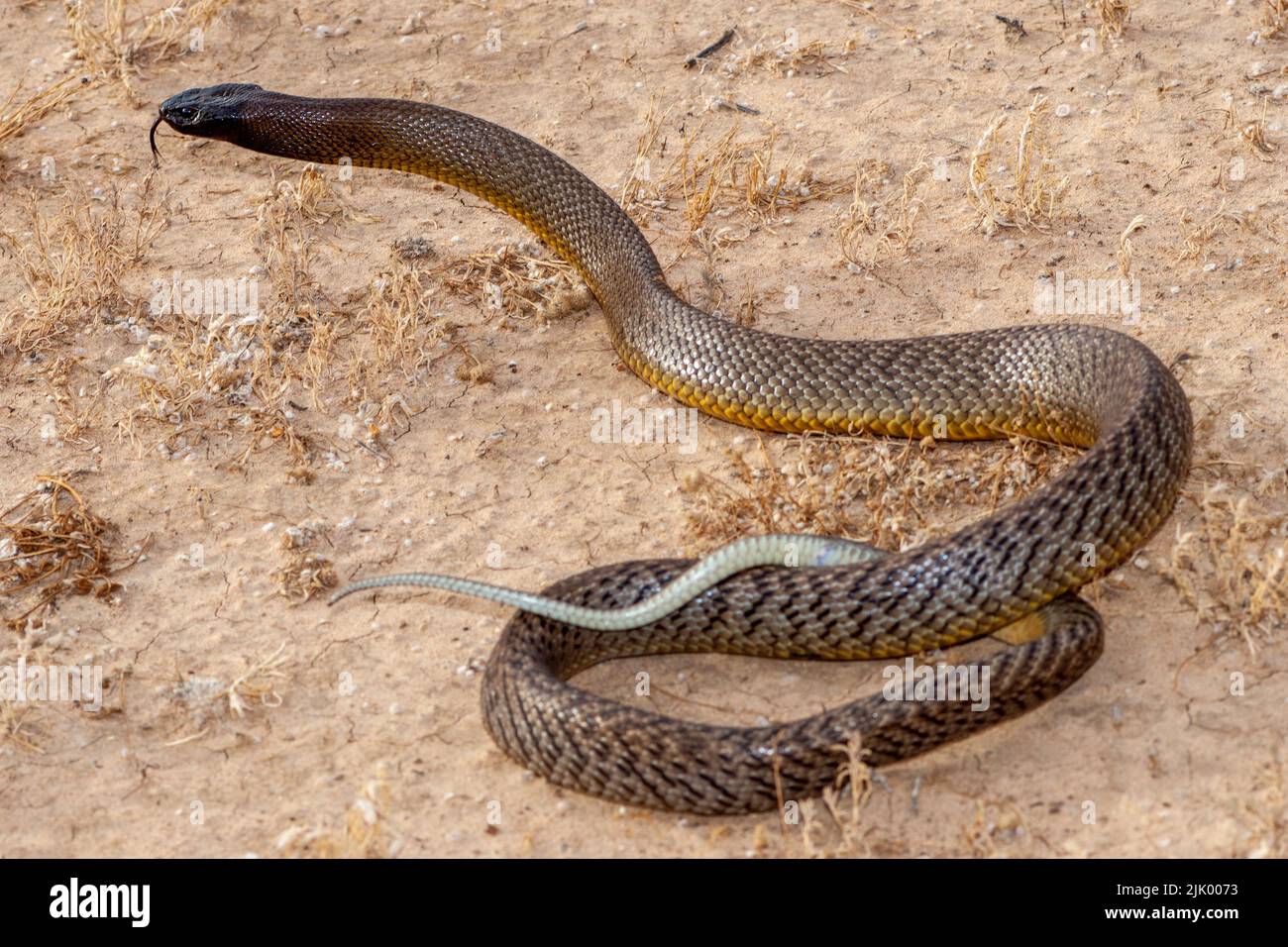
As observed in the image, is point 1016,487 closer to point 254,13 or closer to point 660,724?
point 660,724

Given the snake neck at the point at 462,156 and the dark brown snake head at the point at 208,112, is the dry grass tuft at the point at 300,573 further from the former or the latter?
the dark brown snake head at the point at 208,112

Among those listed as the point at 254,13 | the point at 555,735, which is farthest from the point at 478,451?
the point at 254,13

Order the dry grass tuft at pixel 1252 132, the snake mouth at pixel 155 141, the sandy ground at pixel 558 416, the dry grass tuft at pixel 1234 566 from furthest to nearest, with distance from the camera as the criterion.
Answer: the snake mouth at pixel 155 141, the dry grass tuft at pixel 1252 132, the dry grass tuft at pixel 1234 566, the sandy ground at pixel 558 416

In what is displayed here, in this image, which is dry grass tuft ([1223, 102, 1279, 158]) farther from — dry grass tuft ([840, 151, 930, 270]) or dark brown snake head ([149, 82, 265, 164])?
dark brown snake head ([149, 82, 265, 164])

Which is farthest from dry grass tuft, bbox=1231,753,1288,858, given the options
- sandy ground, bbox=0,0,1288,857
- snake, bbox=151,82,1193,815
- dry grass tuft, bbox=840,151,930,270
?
dry grass tuft, bbox=840,151,930,270

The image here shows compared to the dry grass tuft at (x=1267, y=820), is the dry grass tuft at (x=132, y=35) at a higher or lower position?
higher

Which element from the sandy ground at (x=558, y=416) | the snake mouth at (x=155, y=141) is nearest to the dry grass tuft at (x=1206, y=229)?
the sandy ground at (x=558, y=416)
